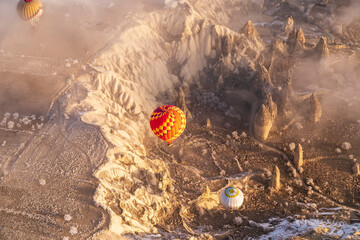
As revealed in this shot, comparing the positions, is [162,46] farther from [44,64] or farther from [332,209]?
[332,209]

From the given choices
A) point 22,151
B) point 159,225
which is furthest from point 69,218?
point 22,151

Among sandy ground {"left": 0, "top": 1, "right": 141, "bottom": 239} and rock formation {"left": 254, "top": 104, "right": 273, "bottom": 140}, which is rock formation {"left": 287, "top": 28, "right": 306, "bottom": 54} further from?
sandy ground {"left": 0, "top": 1, "right": 141, "bottom": 239}

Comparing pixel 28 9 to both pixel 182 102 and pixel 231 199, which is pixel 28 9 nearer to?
pixel 182 102

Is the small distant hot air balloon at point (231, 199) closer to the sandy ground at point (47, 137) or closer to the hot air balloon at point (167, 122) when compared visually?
the hot air balloon at point (167, 122)

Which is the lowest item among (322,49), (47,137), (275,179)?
(47,137)

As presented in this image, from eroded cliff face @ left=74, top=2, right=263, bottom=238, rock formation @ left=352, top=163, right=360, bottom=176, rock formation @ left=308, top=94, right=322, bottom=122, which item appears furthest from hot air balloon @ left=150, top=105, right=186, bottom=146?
rock formation @ left=352, top=163, right=360, bottom=176

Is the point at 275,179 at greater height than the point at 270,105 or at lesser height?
lesser

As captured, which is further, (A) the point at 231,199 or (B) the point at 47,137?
(B) the point at 47,137

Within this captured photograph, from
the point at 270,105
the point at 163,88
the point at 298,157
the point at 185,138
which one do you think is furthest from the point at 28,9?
the point at 298,157

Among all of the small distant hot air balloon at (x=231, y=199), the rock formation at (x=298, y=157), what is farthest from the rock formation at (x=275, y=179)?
the small distant hot air balloon at (x=231, y=199)
